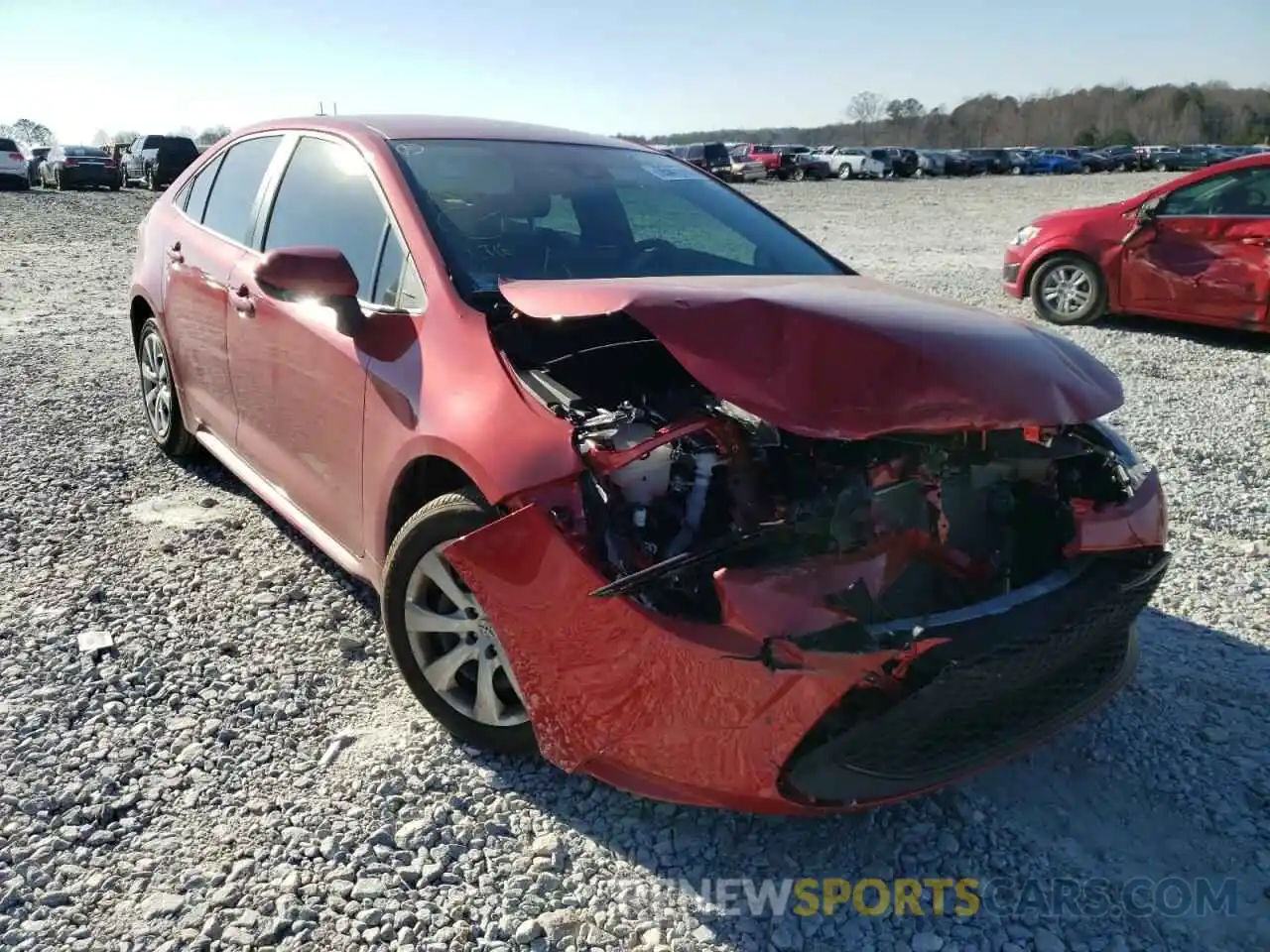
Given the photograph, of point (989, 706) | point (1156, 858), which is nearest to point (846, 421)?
point (989, 706)

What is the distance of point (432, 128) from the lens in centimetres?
375

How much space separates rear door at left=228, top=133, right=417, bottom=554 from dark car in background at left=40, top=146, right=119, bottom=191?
3010cm

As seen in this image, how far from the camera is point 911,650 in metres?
2.12

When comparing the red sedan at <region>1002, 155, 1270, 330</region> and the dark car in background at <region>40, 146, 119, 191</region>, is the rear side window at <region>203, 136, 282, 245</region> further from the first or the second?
the dark car in background at <region>40, 146, 119, 191</region>

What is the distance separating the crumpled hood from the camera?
91.7 inches

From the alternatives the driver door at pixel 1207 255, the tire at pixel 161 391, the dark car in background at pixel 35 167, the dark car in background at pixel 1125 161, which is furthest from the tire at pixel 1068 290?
the dark car in background at pixel 1125 161

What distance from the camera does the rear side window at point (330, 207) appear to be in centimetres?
325

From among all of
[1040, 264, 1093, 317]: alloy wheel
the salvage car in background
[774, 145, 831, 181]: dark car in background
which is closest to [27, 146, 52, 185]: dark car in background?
[774, 145, 831, 181]: dark car in background

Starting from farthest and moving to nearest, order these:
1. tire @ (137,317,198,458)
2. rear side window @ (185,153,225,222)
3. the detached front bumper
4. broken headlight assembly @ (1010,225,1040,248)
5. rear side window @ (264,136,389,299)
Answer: broken headlight assembly @ (1010,225,1040,248)
tire @ (137,317,198,458)
rear side window @ (185,153,225,222)
rear side window @ (264,136,389,299)
the detached front bumper

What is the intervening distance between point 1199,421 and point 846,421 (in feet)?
15.7

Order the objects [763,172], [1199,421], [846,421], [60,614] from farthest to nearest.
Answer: [763,172], [1199,421], [60,614], [846,421]

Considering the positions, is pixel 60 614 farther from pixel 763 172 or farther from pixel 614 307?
pixel 763 172

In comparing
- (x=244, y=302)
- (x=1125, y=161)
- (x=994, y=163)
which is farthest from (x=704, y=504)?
(x=1125, y=161)

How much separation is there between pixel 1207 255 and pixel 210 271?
7.63m
